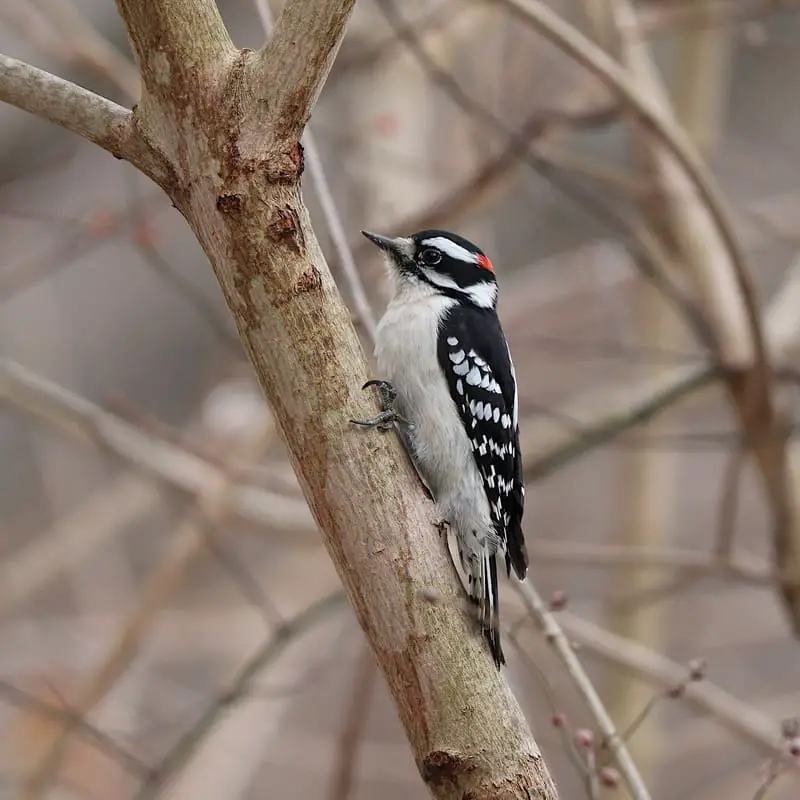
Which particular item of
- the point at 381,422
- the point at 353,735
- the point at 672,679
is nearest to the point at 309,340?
the point at 381,422

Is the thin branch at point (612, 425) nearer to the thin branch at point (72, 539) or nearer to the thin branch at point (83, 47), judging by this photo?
the thin branch at point (72, 539)

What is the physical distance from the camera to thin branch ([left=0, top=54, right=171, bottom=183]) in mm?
2092

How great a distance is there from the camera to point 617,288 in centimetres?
681

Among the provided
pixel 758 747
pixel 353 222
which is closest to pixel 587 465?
pixel 353 222

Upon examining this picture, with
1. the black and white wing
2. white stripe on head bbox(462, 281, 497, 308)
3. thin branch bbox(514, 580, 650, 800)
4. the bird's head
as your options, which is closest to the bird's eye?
the bird's head

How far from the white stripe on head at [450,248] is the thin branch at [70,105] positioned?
1.61 m

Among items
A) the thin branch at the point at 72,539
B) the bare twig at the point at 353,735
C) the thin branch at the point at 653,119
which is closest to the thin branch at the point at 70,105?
the thin branch at the point at 653,119

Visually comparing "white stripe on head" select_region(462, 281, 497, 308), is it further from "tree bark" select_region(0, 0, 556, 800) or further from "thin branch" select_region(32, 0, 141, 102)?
"thin branch" select_region(32, 0, 141, 102)

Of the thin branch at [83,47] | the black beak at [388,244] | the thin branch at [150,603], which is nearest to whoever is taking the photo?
the black beak at [388,244]

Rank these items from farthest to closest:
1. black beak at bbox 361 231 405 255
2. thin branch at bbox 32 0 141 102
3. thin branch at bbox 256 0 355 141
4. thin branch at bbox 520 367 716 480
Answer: thin branch at bbox 32 0 141 102
thin branch at bbox 520 367 716 480
black beak at bbox 361 231 405 255
thin branch at bbox 256 0 355 141

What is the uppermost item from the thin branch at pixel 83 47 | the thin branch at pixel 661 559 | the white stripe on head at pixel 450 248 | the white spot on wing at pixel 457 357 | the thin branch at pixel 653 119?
the thin branch at pixel 83 47

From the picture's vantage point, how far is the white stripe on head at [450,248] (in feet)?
11.8

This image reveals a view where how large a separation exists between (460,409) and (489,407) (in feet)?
0.30

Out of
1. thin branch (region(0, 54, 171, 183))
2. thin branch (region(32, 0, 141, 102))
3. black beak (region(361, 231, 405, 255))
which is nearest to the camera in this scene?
thin branch (region(0, 54, 171, 183))
